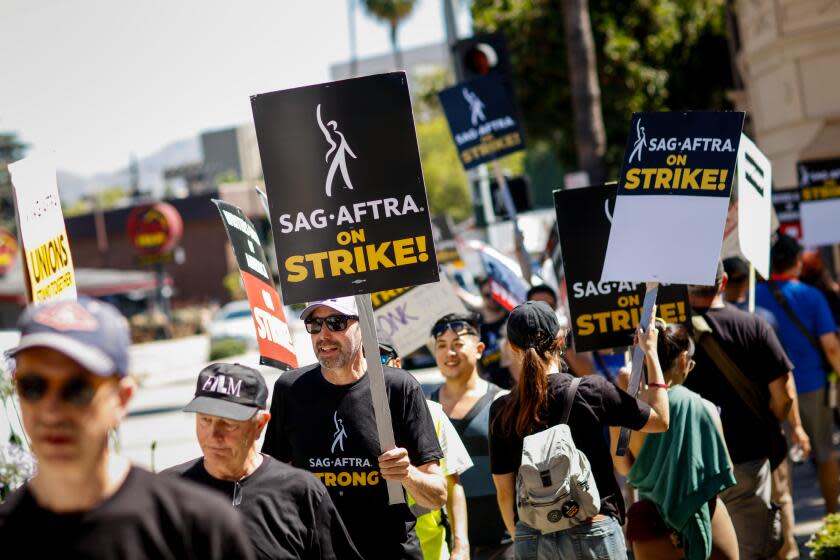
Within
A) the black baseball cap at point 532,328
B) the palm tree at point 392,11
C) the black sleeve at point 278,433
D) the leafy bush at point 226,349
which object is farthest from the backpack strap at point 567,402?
the palm tree at point 392,11

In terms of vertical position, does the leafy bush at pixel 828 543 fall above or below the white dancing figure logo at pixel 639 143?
below

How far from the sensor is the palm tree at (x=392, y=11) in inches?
2625

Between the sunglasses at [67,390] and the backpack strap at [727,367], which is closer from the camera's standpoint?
the sunglasses at [67,390]

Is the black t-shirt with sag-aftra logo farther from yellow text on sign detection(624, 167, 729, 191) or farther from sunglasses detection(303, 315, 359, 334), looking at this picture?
yellow text on sign detection(624, 167, 729, 191)

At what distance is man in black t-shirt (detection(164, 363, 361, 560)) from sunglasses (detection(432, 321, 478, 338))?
9.21 feet

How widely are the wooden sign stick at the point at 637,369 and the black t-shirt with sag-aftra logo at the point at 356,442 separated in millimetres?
972

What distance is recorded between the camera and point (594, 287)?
19.7 feet

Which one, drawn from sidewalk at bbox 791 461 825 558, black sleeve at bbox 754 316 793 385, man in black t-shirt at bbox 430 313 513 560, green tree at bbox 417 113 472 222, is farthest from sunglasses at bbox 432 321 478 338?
green tree at bbox 417 113 472 222

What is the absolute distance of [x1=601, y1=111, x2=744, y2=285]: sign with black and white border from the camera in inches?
216

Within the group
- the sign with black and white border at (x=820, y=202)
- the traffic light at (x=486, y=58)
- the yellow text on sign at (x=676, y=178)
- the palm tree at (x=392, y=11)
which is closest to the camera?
the yellow text on sign at (x=676, y=178)

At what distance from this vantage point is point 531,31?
25.7 m

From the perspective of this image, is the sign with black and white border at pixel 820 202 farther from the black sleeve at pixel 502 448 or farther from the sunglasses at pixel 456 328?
the black sleeve at pixel 502 448

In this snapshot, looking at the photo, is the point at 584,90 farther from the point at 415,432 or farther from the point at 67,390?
the point at 67,390

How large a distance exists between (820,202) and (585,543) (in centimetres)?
657
